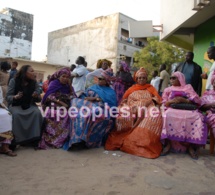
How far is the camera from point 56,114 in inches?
171

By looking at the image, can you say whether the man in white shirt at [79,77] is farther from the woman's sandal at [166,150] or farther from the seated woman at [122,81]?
the woman's sandal at [166,150]

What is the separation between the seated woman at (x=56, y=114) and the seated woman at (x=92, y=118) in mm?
154

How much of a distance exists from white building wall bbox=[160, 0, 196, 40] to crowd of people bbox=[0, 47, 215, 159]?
291cm

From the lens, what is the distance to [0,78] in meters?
5.27

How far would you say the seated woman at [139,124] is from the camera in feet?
13.1

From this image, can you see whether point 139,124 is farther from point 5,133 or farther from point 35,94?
point 5,133

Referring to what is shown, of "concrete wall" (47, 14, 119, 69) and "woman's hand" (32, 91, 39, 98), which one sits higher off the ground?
"concrete wall" (47, 14, 119, 69)

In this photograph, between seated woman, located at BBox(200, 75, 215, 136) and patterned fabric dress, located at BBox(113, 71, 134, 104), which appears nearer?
seated woman, located at BBox(200, 75, 215, 136)

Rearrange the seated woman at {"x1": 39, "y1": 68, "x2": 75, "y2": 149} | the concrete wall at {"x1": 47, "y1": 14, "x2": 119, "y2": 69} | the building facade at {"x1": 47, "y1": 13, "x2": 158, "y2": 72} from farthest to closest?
the concrete wall at {"x1": 47, "y1": 14, "x2": 119, "y2": 69}
the building facade at {"x1": 47, "y1": 13, "x2": 158, "y2": 72}
the seated woman at {"x1": 39, "y1": 68, "x2": 75, "y2": 149}

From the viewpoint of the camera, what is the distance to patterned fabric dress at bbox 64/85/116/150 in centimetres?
407

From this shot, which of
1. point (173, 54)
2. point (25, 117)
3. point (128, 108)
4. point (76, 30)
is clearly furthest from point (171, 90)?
point (76, 30)

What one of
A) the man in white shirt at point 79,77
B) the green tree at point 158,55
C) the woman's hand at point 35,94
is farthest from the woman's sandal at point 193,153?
the green tree at point 158,55

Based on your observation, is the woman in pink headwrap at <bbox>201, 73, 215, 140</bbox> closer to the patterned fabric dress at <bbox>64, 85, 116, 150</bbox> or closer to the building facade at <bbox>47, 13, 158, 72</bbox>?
the patterned fabric dress at <bbox>64, 85, 116, 150</bbox>

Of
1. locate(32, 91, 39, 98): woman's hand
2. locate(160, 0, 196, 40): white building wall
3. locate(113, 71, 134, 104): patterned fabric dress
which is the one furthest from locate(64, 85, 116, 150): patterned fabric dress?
locate(160, 0, 196, 40): white building wall
